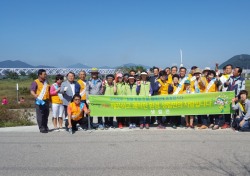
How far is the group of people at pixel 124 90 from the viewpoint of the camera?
7727 mm

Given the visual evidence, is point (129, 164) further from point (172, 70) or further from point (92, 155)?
point (172, 70)

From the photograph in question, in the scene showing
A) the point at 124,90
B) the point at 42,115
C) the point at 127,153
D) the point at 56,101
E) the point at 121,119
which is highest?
the point at 124,90

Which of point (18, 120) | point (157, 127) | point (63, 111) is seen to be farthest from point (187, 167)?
point (18, 120)

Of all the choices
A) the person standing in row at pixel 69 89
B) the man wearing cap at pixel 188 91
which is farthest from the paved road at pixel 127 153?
the person standing in row at pixel 69 89

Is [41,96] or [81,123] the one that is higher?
[41,96]

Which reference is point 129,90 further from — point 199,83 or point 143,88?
point 199,83

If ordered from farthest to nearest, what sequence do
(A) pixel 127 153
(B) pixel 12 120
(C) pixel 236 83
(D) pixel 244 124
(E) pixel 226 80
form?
(B) pixel 12 120 < (E) pixel 226 80 < (C) pixel 236 83 < (D) pixel 244 124 < (A) pixel 127 153

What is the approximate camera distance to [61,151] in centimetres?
579

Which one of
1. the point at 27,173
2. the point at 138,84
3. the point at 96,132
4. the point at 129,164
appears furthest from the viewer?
the point at 138,84

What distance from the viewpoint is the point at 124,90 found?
325 inches

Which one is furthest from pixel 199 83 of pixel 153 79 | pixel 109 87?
pixel 109 87

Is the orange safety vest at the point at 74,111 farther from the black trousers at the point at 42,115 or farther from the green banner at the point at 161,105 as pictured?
the black trousers at the point at 42,115

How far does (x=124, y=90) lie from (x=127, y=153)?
303 cm

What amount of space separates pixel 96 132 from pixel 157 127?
75.5 inches
